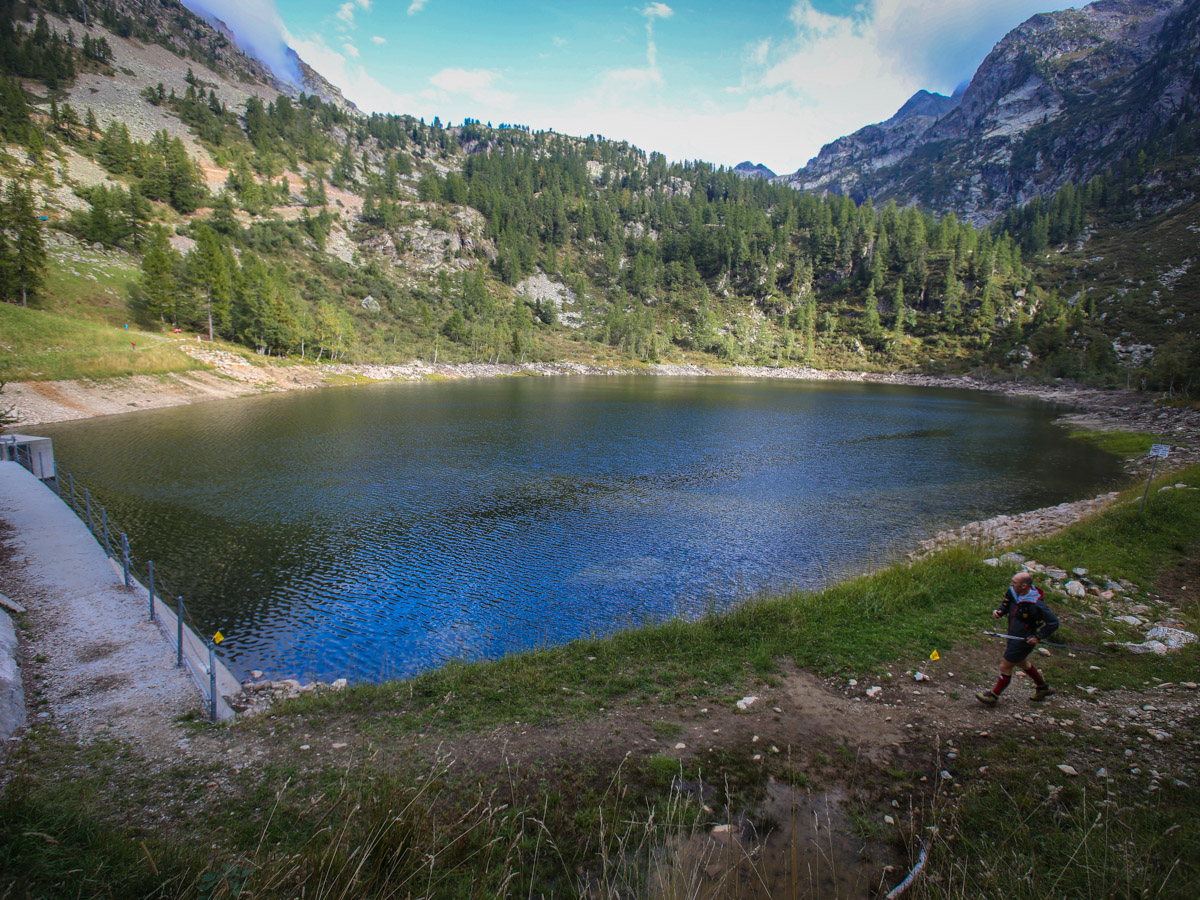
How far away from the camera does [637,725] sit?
8625 millimetres

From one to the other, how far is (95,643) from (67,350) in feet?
189

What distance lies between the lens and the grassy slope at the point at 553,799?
4.23m

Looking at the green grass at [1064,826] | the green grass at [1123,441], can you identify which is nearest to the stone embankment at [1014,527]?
the green grass at [1064,826]

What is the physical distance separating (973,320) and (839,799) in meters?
168

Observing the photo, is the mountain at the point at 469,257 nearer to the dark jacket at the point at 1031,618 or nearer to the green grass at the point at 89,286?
the green grass at the point at 89,286

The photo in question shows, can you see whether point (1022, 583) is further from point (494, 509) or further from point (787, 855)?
point (494, 509)

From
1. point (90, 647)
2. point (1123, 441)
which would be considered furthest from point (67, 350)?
point (1123, 441)

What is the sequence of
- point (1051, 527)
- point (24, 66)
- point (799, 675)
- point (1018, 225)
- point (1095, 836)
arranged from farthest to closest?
point (1018, 225) → point (24, 66) → point (1051, 527) → point (799, 675) → point (1095, 836)

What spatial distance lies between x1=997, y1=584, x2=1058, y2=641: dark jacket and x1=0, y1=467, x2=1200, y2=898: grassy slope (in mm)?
1644

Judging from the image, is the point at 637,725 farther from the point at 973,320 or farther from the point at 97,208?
the point at 973,320

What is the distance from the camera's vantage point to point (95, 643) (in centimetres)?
1037

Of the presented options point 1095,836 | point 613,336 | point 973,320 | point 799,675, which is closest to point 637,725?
point 799,675

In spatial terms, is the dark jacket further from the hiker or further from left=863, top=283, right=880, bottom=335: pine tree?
left=863, top=283, right=880, bottom=335: pine tree

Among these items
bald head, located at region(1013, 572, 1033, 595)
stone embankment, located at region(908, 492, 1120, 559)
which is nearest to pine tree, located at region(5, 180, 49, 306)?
bald head, located at region(1013, 572, 1033, 595)
